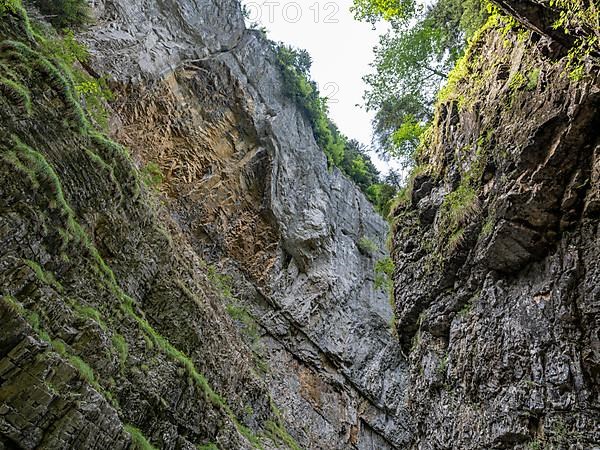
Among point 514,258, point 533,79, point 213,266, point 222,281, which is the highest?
point 533,79

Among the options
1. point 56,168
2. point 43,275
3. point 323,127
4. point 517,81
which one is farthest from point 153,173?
point 323,127

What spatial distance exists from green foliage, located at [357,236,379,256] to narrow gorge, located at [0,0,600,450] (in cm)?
894

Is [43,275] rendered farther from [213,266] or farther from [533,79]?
[213,266]

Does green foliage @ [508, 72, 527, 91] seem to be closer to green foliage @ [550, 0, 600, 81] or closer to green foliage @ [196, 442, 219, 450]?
green foliage @ [550, 0, 600, 81]

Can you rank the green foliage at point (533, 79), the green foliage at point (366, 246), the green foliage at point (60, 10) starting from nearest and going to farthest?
1. the green foliage at point (533, 79)
2. the green foliage at point (60, 10)
3. the green foliage at point (366, 246)

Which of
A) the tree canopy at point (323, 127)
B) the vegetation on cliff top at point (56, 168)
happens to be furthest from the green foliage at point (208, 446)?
the tree canopy at point (323, 127)

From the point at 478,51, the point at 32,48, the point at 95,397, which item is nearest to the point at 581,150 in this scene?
the point at 478,51

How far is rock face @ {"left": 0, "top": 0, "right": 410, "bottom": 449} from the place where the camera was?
18.2ft

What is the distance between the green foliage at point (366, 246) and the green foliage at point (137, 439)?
59.4 ft

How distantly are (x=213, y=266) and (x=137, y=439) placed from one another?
1099cm

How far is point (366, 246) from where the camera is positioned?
76.7 ft

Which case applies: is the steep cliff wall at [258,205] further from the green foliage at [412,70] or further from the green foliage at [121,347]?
the green foliage at [121,347]

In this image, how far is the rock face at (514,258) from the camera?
6.30 m

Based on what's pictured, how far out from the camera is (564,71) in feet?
22.7
